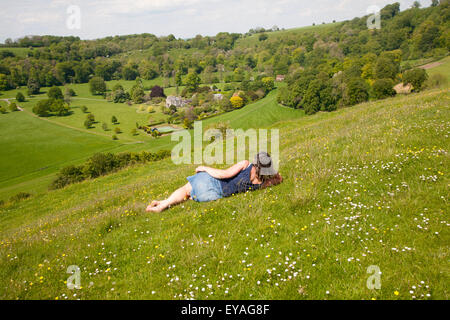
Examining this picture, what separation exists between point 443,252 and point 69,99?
566 feet

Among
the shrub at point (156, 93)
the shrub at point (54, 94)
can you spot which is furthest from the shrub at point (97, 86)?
the shrub at point (156, 93)

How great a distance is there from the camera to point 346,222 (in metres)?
5.92

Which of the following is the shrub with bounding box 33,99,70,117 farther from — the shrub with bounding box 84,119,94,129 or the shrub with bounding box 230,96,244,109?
the shrub with bounding box 230,96,244,109

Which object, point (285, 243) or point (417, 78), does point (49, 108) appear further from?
point (417, 78)

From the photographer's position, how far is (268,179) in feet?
27.8

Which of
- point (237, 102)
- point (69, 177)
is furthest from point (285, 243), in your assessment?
point (237, 102)

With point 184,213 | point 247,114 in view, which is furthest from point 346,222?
point 247,114

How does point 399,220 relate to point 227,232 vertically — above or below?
above

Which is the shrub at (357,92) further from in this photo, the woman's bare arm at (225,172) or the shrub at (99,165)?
the woman's bare arm at (225,172)

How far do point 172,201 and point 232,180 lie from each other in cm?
225

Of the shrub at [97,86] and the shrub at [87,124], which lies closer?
the shrub at [87,124]

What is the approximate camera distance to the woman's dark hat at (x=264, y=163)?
320 inches

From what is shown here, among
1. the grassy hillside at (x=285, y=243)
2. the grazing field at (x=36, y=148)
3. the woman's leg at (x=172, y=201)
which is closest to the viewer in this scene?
the grassy hillside at (x=285, y=243)
